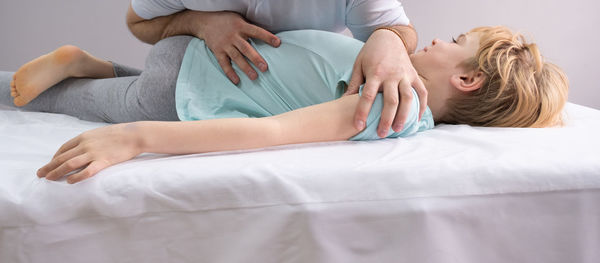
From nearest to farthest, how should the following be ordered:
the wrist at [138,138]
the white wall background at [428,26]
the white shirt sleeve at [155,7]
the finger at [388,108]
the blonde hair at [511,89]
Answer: the wrist at [138,138], the finger at [388,108], the blonde hair at [511,89], the white shirt sleeve at [155,7], the white wall background at [428,26]

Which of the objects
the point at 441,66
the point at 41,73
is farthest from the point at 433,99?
the point at 41,73

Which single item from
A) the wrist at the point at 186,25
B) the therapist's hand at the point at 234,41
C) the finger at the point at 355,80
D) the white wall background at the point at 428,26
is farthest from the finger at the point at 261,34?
the white wall background at the point at 428,26

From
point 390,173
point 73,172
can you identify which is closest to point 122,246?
point 73,172

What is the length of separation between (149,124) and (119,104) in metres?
0.56

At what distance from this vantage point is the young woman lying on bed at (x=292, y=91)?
892 millimetres

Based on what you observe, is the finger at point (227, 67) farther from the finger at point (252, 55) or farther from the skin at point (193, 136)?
the skin at point (193, 136)

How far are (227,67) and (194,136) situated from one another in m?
0.45

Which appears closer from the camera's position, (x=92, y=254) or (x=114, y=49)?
(x=92, y=254)

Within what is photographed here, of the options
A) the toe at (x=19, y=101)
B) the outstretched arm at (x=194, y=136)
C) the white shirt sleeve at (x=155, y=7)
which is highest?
the white shirt sleeve at (x=155, y=7)

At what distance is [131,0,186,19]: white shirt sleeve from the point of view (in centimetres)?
134

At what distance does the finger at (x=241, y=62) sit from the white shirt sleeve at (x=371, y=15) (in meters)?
0.33

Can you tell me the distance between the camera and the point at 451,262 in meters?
0.72

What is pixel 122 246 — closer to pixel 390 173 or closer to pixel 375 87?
pixel 390 173

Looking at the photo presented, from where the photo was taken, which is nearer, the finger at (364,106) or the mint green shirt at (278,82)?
the finger at (364,106)
